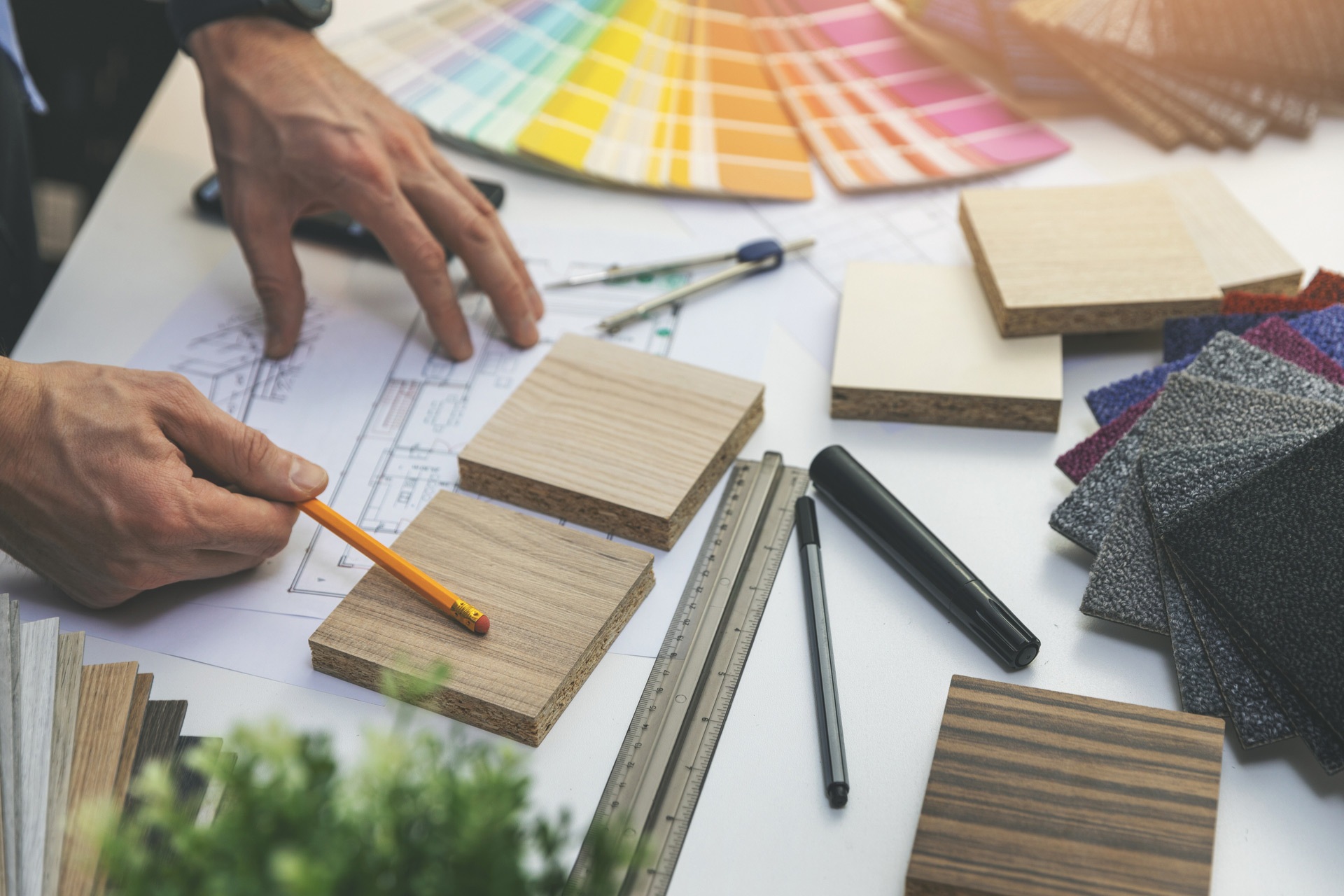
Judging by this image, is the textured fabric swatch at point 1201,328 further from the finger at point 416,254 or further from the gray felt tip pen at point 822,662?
the finger at point 416,254

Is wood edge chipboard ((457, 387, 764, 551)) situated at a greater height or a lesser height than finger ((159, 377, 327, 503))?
lesser

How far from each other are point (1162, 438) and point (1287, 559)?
0.59 feet

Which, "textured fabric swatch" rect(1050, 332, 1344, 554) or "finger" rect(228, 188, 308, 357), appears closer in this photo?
"textured fabric swatch" rect(1050, 332, 1344, 554)

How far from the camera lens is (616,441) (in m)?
1.03

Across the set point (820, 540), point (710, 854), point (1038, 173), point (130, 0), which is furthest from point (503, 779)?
point (130, 0)

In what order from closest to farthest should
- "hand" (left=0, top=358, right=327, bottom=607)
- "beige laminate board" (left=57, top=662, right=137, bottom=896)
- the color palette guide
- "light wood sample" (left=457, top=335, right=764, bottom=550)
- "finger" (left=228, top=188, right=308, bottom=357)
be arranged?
1. "beige laminate board" (left=57, top=662, right=137, bottom=896)
2. "hand" (left=0, top=358, right=327, bottom=607)
3. "light wood sample" (left=457, top=335, right=764, bottom=550)
4. "finger" (left=228, top=188, right=308, bottom=357)
5. the color palette guide

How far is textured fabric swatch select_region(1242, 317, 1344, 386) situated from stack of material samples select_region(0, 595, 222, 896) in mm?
1006

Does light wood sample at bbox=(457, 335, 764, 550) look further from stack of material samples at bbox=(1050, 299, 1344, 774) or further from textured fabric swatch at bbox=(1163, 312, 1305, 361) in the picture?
textured fabric swatch at bbox=(1163, 312, 1305, 361)

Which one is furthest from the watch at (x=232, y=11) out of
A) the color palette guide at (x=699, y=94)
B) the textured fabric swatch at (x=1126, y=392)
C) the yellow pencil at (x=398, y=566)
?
the textured fabric swatch at (x=1126, y=392)

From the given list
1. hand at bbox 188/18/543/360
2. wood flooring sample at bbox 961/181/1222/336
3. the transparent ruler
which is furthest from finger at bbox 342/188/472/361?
wood flooring sample at bbox 961/181/1222/336

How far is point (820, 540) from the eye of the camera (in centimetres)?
97

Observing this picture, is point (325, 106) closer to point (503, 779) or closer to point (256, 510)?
point (256, 510)

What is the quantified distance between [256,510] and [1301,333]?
40.7 inches

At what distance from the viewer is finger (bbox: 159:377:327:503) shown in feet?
2.99
